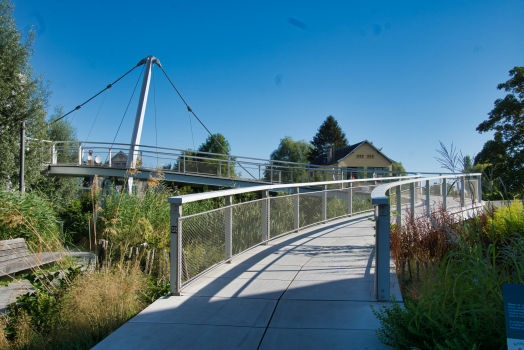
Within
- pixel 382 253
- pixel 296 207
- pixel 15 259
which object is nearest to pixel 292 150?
pixel 296 207

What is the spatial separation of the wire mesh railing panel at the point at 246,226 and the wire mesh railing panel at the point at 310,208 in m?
1.61

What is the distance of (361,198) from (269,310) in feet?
26.8

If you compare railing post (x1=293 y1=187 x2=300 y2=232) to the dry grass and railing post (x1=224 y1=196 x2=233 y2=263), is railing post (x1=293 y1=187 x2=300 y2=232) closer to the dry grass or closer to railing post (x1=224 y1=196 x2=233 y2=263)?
railing post (x1=224 y1=196 x2=233 y2=263)

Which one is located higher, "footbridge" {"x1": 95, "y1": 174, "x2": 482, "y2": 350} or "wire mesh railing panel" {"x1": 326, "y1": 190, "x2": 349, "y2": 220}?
"wire mesh railing panel" {"x1": 326, "y1": 190, "x2": 349, "y2": 220}

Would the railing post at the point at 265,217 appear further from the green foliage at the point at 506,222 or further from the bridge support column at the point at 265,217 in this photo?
the green foliage at the point at 506,222

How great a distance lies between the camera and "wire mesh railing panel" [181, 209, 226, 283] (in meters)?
4.45

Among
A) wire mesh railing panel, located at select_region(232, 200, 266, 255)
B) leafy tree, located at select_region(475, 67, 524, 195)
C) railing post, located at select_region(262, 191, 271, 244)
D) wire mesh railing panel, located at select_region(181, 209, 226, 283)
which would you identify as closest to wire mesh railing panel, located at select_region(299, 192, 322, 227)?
railing post, located at select_region(262, 191, 271, 244)

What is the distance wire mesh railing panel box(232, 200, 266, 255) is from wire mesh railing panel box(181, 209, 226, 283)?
0.51 m

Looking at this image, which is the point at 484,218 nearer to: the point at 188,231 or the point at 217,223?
the point at 217,223

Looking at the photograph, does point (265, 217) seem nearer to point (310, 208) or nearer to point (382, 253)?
point (310, 208)

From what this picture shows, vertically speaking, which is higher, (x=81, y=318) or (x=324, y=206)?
(x=324, y=206)

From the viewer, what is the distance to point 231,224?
550 cm

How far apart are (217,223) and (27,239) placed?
5657mm

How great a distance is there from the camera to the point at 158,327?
3297mm
